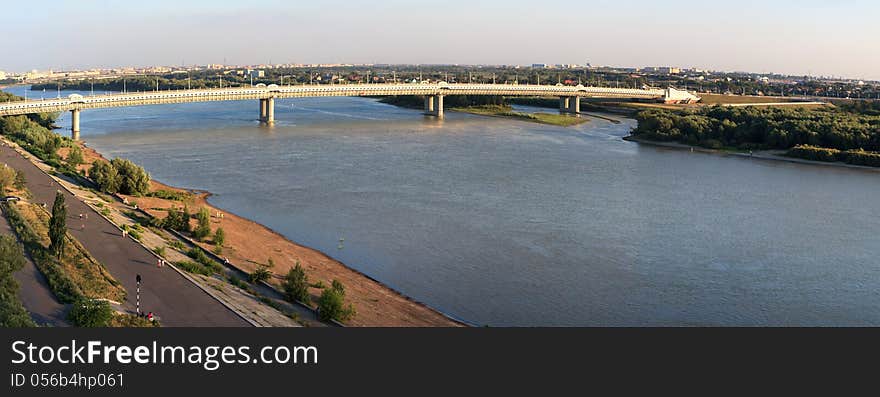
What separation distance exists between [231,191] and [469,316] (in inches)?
329

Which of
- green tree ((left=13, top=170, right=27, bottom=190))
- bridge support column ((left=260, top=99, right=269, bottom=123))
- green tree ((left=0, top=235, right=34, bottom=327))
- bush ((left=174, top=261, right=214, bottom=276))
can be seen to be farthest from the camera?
bridge support column ((left=260, top=99, right=269, bottom=123))

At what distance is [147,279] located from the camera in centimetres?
778

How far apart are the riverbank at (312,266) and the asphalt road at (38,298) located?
2318 millimetres

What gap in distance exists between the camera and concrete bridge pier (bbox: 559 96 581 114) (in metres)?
39.5

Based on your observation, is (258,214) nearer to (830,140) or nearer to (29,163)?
(29,163)

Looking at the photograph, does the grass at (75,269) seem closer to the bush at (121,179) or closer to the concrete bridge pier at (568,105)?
the bush at (121,179)

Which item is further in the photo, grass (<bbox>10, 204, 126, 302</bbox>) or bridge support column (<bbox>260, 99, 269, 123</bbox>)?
bridge support column (<bbox>260, 99, 269, 123</bbox>)

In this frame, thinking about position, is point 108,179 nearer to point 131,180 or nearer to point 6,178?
point 131,180

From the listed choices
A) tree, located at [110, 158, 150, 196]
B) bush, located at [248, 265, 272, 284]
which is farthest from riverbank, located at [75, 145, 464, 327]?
tree, located at [110, 158, 150, 196]

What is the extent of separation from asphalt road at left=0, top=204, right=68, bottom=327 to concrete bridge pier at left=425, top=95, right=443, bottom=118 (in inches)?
1160

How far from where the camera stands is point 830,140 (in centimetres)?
2314

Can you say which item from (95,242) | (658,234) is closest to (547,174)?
(658,234)

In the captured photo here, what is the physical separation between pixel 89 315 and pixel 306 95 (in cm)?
2944

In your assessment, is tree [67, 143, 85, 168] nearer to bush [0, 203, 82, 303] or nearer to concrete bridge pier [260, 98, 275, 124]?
bush [0, 203, 82, 303]
